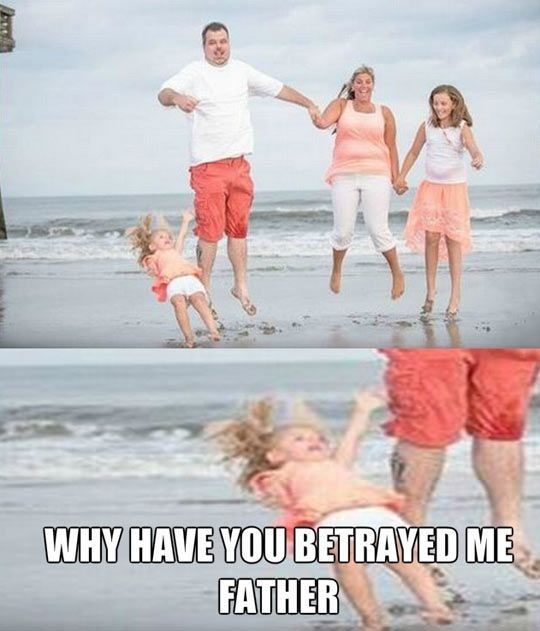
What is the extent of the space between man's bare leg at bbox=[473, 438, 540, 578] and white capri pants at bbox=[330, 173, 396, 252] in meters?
0.54

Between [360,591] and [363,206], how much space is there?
2.92 ft

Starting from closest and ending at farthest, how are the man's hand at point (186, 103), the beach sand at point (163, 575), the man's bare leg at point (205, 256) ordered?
1. the beach sand at point (163, 575)
2. the man's hand at point (186, 103)
3. the man's bare leg at point (205, 256)

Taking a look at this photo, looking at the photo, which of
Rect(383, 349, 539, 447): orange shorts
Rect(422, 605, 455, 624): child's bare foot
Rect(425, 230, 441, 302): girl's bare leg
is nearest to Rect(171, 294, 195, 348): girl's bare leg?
Rect(383, 349, 539, 447): orange shorts

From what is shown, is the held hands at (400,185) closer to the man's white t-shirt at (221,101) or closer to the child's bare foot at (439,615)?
the man's white t-shirt at (221,101)

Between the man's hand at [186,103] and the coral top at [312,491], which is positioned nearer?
the coral top at [312,491]

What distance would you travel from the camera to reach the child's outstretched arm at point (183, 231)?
13.6 ft

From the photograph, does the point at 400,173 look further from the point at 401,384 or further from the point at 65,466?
the point at 65,466

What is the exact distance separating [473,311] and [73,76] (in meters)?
1.07

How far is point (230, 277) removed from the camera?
424cm

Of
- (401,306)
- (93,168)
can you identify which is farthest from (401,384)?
(93,168)

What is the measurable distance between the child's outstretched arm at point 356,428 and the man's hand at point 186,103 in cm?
74

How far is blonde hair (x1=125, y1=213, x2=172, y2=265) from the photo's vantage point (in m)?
4.18

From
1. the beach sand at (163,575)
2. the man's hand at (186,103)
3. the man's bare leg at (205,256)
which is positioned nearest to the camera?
the beach sand at (163,575)

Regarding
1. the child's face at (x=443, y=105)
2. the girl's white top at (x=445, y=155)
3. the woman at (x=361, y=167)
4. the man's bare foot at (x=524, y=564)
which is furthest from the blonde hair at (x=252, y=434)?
the child's face at (x=443, y=105)
